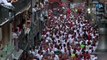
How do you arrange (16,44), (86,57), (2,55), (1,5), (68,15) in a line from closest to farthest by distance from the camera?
(1,5), (2,55), (16,44), (86,57), (68,15)

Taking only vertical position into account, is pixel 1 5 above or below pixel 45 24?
above

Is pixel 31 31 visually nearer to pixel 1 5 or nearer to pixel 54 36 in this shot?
pixel 54 36

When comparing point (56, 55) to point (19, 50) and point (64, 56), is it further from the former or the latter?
point (19, 50)

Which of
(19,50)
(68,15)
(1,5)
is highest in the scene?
(1,5)

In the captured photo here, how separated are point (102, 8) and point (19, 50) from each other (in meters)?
35.0

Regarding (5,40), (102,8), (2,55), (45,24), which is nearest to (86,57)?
(5,40)

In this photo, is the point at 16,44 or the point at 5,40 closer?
the point at 5,40

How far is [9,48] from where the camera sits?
80.9 ft

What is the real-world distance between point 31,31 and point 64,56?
918cm

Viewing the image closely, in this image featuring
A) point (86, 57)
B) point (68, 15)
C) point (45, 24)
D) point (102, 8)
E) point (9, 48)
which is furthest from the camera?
point (68, 15)

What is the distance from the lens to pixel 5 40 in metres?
25.0

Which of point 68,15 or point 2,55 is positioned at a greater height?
point 2,55

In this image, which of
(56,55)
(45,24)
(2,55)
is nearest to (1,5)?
(2,55)

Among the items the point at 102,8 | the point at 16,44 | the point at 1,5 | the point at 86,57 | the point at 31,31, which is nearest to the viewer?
the point at 1,5
